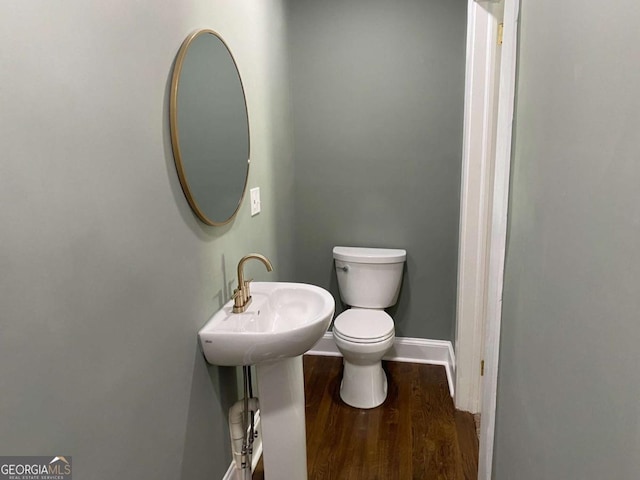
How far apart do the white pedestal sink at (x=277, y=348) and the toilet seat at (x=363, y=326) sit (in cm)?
58

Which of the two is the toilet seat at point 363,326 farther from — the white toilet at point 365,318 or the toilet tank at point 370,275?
the toilet tank at point 370,275

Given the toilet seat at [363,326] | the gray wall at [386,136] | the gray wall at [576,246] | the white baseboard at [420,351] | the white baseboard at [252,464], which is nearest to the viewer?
the gray wall at [576,246]

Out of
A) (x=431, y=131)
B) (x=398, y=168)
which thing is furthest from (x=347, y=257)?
(x=431, y=131)

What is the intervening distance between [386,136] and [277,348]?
1653 mm

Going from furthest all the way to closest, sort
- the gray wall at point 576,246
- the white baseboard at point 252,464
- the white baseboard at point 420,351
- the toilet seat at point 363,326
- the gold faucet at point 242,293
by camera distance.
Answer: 1. the white baseboard at point 420,351
2. the toilet seat at point 363,326
3. the white baseboard at point 252,464
4. the gold faucet at point 242,293
5. the gray wall at point 576,246

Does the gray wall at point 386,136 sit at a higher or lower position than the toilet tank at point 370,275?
higher

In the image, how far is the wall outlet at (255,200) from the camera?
2.01 meters

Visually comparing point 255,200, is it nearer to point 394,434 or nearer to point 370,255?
point 370,255

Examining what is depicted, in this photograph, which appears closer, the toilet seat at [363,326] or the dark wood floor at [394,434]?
the dark wood floor at [394,434]

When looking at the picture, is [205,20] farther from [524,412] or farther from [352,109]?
[524,412]

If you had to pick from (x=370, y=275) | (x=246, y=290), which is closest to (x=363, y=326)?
(x=370, y=275)

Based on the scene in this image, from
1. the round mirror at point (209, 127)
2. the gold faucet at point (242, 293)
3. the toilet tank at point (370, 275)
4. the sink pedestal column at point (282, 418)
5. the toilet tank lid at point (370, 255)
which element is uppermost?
the round mirror at point (209, 127)
